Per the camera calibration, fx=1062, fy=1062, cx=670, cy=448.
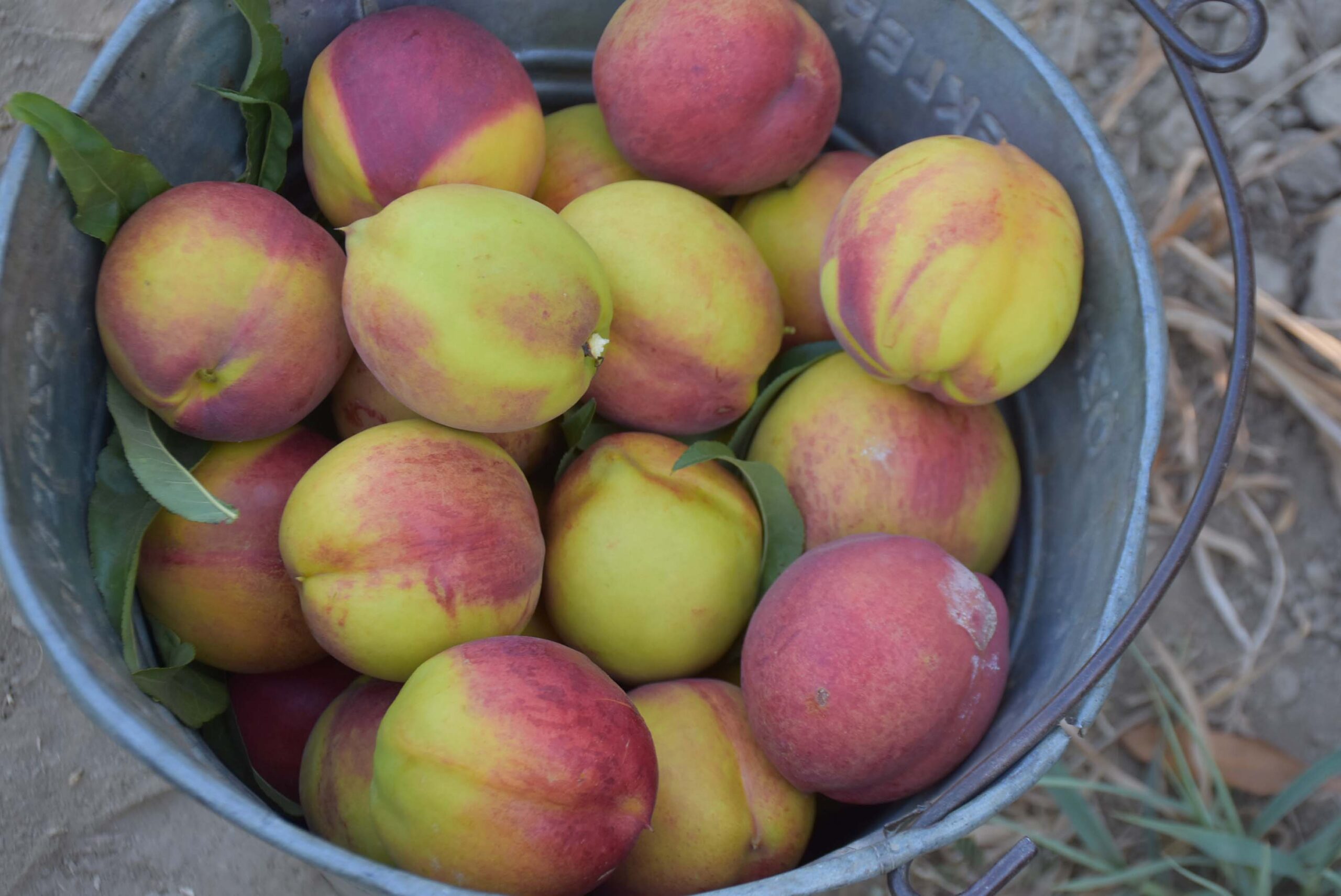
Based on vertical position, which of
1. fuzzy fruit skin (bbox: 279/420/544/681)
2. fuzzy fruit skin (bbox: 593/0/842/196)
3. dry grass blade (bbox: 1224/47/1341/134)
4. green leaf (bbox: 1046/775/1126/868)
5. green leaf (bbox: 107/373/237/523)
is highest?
dry grass blade (bbox: 1224/47/1341/134)

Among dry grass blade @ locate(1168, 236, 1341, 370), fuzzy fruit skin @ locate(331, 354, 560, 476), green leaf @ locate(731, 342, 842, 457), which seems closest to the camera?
fuzzy fruit skin @ locate(331, 354, 560, 476)

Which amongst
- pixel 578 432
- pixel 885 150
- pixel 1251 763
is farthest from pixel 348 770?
pixel 1251 763

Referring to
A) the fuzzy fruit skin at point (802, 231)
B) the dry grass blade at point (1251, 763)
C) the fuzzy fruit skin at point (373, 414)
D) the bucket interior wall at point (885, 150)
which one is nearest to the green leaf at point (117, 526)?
the bucket interior wall at point (885, 150)

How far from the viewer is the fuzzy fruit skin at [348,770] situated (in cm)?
119

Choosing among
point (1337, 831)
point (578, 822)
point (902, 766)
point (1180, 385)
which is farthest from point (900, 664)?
point (1180, 385)

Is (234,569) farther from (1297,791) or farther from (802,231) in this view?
(1297,791)

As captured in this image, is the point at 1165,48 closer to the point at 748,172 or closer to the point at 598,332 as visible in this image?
the point at 748,172

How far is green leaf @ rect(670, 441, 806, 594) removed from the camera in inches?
52.7

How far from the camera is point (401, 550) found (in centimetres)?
112

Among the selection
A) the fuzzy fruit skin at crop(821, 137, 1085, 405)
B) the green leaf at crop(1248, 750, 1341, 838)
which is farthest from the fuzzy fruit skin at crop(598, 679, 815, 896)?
the green leaf at crop(1248, 750, 1341, 838)

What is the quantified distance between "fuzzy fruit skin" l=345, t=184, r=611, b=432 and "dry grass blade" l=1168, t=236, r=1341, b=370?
1.43 metres

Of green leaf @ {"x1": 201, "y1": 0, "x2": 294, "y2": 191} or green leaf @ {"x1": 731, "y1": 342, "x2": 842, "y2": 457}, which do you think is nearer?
green leaf @ {"x1": 201, "y1": 0, "x2": 294, "y2": 191}

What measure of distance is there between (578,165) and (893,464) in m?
0.63

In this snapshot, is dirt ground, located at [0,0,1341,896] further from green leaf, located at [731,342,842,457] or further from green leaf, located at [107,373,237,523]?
green leaf, located at [731,342,842,457]
